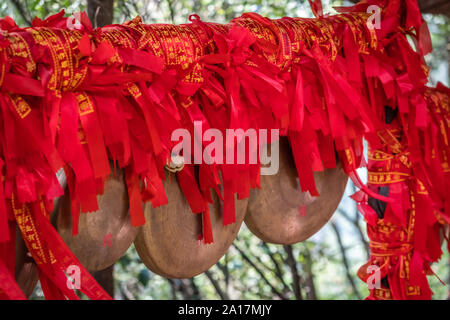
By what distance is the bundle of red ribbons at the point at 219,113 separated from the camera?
23.7 inches

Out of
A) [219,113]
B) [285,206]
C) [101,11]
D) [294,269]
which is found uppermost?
[101,11]

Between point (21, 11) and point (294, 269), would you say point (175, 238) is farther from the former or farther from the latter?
point (294, 269)

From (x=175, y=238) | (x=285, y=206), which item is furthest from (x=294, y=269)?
(x=175, y=238)

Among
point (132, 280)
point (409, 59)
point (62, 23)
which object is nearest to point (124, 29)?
point (62, 23)

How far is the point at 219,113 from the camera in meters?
0.75

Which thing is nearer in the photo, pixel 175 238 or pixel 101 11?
pixel 175 238

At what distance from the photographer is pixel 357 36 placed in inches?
34.4

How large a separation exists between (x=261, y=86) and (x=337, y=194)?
30 cm

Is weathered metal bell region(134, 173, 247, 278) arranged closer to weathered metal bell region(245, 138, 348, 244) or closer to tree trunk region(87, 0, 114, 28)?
weathered metal bell region(245, 138, 348, 244)

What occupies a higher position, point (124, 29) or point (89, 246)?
point (124, 29)

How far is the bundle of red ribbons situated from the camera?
1.98 feet

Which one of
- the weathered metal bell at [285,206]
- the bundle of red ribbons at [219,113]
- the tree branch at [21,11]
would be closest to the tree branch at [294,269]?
the bundle of red ribbons at [219,113]

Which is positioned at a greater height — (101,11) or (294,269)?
(101,11)

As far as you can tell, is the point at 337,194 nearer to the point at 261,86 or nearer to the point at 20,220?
the point at 261,86
